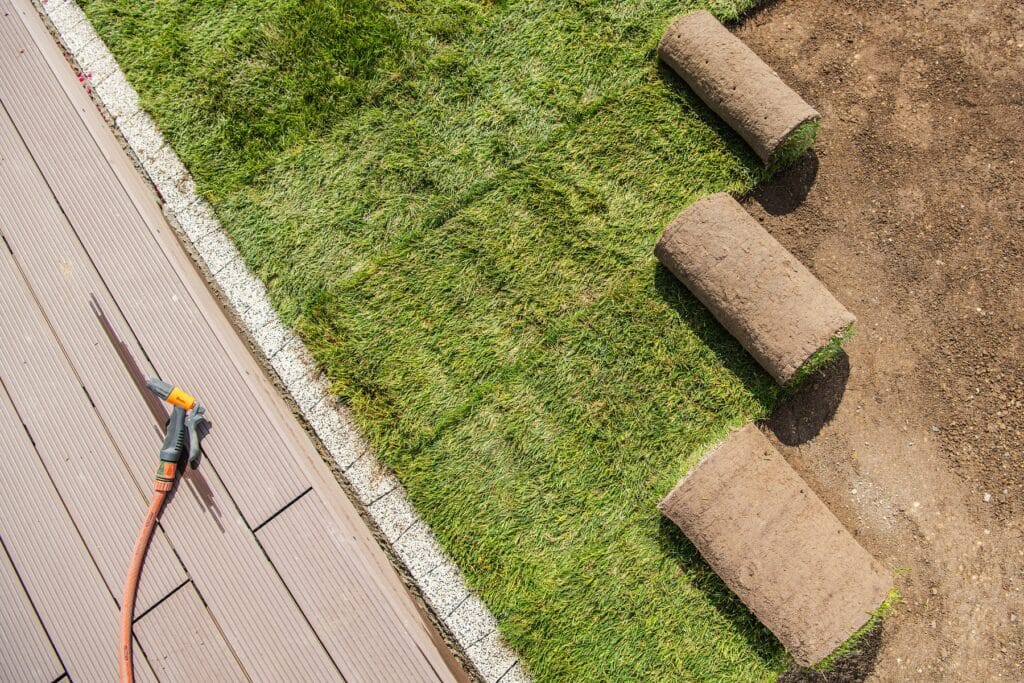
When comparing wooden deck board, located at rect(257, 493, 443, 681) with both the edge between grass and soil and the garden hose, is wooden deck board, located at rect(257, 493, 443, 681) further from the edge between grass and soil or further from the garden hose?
the garden hose

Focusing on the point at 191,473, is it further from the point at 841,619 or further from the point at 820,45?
the point at 820,45

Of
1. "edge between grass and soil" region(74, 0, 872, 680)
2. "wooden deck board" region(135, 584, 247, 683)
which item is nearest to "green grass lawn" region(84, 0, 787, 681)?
"edge between grass and soil" region(74, 0, 872, 680)

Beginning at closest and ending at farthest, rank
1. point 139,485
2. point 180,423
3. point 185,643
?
1. point 185,643
2. point 180,423
3. point 139,485

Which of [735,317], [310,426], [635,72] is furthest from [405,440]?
[635,72]

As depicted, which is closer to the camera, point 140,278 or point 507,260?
point 140,278

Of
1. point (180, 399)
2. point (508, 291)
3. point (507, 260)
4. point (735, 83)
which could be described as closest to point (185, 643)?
point (180, 399)

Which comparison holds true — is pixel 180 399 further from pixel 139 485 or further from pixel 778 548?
pixel 778 548

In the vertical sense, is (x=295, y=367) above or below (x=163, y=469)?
above
